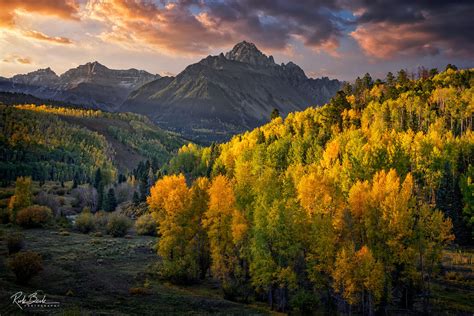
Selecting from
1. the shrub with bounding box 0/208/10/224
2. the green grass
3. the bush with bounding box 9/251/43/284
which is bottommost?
the shrub with bounding box 0/208/10/224

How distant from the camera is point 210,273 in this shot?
2574 inches

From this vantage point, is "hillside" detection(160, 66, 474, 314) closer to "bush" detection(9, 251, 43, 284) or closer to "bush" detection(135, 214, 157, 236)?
"bush" detection(9, 251, 43, 284)

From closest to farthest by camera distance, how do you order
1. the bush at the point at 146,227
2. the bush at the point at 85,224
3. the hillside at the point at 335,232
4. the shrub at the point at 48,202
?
the hillside at the point at 335,232
the bush at the point at 85,224
the bush at the point at 146,227
the shrub at the point at 48,202

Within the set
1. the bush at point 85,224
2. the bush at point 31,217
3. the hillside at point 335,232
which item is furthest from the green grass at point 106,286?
the bush at point 85,224

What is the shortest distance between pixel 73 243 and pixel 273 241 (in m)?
Answer: 51.9

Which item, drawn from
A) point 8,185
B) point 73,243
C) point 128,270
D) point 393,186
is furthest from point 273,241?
point 8,185

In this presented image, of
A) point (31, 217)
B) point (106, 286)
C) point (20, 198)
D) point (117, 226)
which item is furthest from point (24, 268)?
point (20, 198)

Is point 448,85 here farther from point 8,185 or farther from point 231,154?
point 8,185

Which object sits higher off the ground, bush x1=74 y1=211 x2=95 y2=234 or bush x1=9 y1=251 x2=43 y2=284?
bush x1=9 y1=251 x2=43 y2=284

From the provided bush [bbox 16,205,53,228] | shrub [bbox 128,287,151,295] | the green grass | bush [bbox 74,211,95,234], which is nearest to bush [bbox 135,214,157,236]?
bush [bbox 74,211,95,234]
